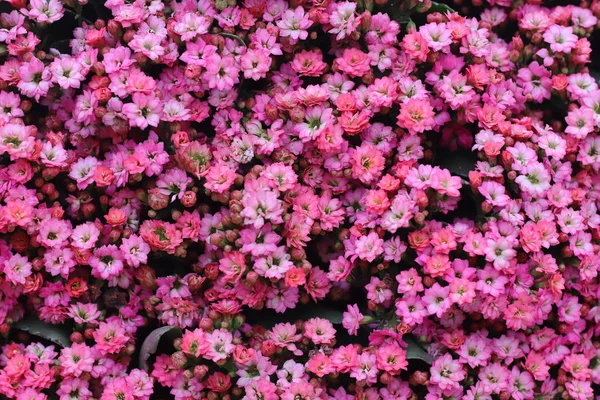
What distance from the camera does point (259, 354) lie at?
5.23 ft

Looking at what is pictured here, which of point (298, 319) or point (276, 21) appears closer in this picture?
point (298, 319)

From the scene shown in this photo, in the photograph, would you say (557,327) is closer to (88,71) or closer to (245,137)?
(245,137)

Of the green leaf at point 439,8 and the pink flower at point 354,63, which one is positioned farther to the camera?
the green leaf at point 439,8

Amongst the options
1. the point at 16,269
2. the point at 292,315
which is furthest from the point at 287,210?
the point at 16,269

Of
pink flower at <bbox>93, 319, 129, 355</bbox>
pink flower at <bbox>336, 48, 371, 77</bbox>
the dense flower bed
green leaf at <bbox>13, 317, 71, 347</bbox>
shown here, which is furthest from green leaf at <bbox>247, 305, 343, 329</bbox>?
pink flower at <bbox>336, 48, 371, 77</bbox>

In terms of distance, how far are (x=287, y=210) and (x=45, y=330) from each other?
648 mm

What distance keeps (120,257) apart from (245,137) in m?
0.41

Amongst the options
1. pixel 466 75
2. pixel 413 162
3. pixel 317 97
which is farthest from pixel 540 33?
pixel 317 97

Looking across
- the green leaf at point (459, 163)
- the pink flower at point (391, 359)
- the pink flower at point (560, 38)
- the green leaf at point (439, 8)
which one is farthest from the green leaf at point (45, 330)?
the pink flower at point (560, 38)

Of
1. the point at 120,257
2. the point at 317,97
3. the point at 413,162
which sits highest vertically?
the point at 317,97

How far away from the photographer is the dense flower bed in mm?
1601

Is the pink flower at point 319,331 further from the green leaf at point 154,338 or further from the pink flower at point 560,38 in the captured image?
the pink flower at point 560,38

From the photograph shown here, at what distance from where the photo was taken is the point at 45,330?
1676 millimetres

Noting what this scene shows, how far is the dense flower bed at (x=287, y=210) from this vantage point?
160 cm
